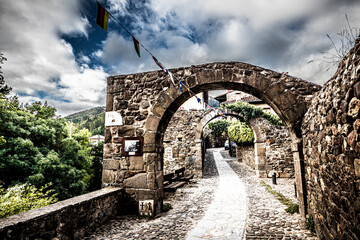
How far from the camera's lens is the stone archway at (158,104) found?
3566 millimetres

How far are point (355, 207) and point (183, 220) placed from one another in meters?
2.92

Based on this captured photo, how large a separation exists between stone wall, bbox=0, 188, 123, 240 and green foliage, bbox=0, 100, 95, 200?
17.7ft

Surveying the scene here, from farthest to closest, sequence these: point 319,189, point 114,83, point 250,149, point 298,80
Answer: point 250,149 → point 114,83 → point 298,80 → point 319,189

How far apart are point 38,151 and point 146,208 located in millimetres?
7013

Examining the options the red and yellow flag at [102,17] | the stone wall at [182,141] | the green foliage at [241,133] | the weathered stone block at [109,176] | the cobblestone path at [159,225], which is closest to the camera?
the red and yellow flag at [102,17]

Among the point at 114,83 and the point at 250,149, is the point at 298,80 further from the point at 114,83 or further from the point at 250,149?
the point at 250,149

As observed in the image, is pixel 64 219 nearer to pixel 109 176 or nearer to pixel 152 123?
pixel 109 176

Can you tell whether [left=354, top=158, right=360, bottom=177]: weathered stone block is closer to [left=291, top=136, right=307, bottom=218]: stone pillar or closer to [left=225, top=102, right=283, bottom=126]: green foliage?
[left=291, top=136, right=307, bottom=218]: stone pillar

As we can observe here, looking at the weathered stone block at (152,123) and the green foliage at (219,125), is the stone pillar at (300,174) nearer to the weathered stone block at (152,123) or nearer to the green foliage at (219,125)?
the weathered stone block at (152,123)

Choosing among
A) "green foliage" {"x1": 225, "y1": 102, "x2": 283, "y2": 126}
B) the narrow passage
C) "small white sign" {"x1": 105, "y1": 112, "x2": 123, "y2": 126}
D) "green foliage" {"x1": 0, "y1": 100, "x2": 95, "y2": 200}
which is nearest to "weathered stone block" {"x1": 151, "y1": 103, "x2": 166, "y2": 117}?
"small white sign" {"x1": 105, "y1": 112, "x2": 123, "y2": 126}

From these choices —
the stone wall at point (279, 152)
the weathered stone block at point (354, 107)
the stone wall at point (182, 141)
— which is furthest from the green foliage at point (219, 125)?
the weathered stone block at point (354, 107)

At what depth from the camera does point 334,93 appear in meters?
1.83

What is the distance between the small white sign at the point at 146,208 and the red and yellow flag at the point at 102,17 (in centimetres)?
327

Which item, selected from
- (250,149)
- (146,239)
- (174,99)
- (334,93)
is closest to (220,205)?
(146,239)
